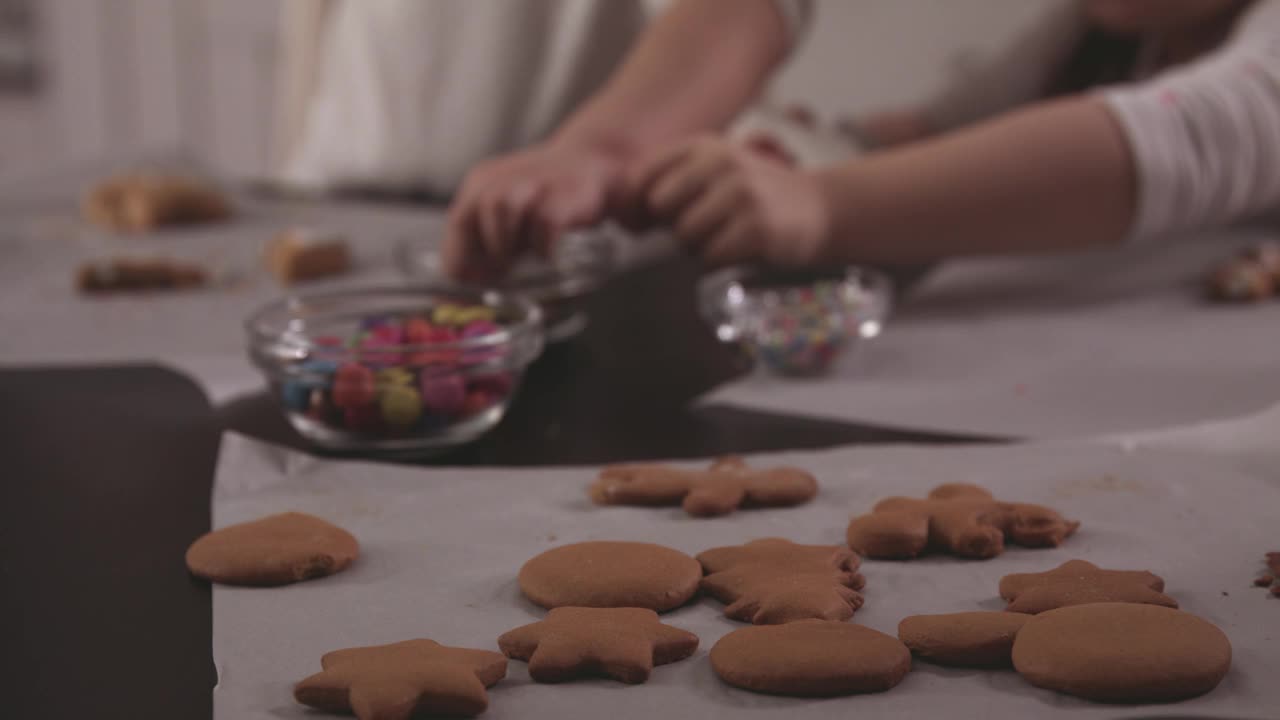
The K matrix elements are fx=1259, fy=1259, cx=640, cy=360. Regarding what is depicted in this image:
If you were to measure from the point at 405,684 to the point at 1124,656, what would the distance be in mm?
269

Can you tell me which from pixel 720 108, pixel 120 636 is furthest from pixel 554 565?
pixel 720 108

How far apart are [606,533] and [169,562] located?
Result: 22 cm

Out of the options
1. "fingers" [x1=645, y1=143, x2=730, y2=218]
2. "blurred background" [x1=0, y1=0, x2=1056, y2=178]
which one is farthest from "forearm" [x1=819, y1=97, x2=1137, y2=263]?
"blurred background" [x1=0, y1=0, x2=1056, y2=178]

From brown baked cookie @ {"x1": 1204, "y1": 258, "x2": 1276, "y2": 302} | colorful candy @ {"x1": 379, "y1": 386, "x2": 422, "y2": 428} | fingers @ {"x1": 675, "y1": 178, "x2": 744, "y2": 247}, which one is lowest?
colorful candy @ {"x1": 379, "y1": 386, "x2": 422, "y2": 428}

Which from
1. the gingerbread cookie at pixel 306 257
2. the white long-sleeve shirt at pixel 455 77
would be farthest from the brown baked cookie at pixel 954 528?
the white long-sleeve shirt at pixel 455 77

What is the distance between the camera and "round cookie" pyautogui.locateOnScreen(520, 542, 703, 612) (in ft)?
1.83

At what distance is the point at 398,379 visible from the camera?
0.77m

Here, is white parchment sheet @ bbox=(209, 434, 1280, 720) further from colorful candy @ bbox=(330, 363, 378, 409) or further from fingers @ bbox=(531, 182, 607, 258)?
fingers @ bbox=(531, 182, 607, 258)

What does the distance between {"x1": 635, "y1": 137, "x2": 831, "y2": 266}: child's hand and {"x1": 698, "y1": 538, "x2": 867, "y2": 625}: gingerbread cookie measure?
1.81ft

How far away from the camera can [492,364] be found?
792 millimetres

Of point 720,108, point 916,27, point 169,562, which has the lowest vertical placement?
point 169,562

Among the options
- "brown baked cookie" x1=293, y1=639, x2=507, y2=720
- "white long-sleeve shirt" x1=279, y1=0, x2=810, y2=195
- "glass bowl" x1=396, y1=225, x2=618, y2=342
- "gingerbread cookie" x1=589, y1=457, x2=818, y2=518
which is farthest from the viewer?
"white long-sleeve shirt" x1=279, y1=0, x2=810, y2=195

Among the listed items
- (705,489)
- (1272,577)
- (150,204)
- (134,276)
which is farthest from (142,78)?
(1272,577)

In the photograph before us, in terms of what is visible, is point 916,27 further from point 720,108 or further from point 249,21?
point 249,21
